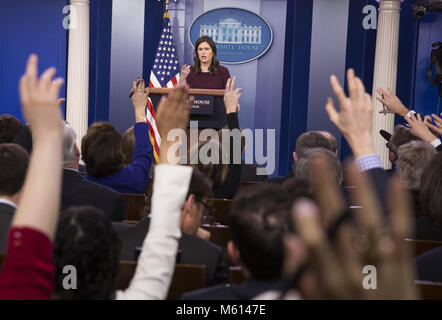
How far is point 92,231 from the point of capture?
1.37 meters

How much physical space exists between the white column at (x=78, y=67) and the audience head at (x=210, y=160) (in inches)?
196

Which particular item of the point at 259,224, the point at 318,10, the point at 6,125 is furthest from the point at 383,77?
the point at 259,224

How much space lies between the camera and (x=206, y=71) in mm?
6598

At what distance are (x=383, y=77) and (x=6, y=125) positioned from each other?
5.30 meters

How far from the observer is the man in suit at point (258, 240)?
1287mm

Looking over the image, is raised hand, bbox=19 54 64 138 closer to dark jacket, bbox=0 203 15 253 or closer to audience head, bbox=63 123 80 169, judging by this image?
dark jacket, bbox=0 203 15 253

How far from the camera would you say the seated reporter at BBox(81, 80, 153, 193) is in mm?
3164

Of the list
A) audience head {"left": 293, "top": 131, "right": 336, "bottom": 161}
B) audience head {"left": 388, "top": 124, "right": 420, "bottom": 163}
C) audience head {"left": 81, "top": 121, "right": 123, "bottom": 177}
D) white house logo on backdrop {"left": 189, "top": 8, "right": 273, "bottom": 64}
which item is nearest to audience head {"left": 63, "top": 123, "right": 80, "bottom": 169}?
audience head {"left": 81, "top": 121, "right": 123, "bottom": 177}

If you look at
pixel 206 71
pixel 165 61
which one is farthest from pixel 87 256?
pixel 165 61

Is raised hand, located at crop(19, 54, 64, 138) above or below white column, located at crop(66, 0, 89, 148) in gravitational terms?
below

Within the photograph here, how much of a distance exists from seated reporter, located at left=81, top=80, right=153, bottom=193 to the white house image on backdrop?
17.4ft

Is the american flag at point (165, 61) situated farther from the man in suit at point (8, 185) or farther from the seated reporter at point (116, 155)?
the man in suit at point (8, 185)

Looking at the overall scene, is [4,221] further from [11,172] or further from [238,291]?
[238,291]

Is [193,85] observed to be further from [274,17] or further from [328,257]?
[328,257]
